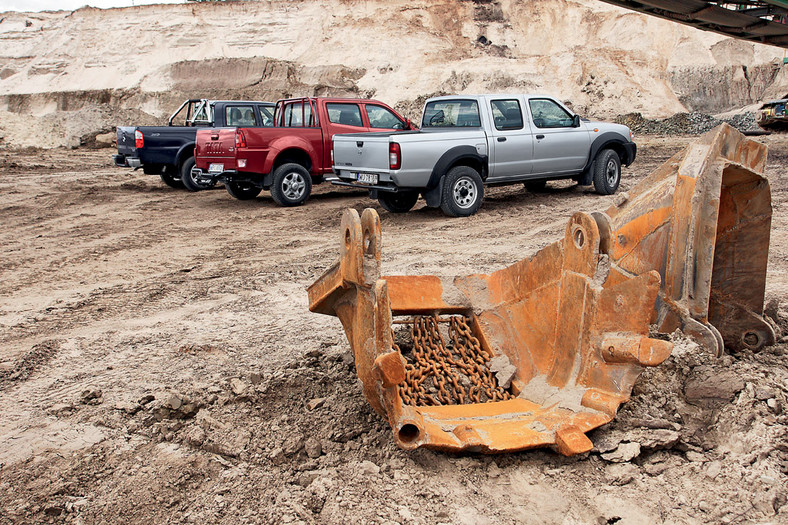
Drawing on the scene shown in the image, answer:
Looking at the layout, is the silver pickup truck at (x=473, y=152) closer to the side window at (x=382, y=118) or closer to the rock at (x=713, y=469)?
the side window at (x=382, y=118)

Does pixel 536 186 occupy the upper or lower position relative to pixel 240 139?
lower

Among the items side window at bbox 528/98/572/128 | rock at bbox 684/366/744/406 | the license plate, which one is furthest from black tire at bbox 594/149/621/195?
rock at bbox 684/366/744/406

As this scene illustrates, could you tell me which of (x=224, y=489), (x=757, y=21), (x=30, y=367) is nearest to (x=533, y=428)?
(x=224, y=489)

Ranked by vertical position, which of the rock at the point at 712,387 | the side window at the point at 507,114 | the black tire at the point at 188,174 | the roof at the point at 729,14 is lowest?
the rock at the point at 712,387

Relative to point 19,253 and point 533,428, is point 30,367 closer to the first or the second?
point 533,428

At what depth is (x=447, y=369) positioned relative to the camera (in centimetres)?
381

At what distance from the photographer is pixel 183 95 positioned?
35.2 metres

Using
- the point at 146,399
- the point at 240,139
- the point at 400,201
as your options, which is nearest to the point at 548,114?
the point at 400,201

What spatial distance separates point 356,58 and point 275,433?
34.2m

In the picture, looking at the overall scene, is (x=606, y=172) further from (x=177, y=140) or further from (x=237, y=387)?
(x=237, y=387)

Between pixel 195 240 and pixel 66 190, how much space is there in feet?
23.7

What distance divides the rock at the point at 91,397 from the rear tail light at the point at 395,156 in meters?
6.23

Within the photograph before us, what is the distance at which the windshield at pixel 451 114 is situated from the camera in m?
10.4

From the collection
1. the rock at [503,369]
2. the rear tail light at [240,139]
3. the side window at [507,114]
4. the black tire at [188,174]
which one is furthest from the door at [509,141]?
the black tire at [188,174]
